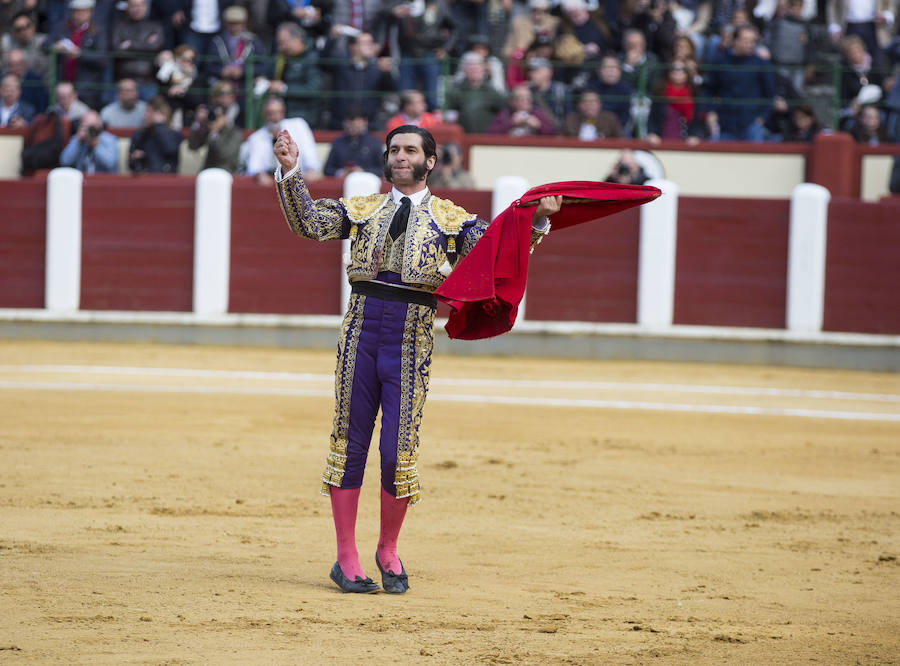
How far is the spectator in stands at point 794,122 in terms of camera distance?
1319 centimetres

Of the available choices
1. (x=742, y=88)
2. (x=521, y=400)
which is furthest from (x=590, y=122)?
(x=521, y=400)

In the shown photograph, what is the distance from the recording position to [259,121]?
13094 mm

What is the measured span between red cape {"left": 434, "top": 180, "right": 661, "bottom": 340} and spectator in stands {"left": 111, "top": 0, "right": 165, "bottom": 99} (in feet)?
30.4

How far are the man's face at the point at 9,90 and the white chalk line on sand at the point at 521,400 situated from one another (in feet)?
15.0

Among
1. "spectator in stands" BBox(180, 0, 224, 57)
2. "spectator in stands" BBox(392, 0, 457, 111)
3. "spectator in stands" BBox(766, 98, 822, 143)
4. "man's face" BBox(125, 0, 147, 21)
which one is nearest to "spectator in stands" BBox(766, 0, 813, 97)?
"spectator in stands" BBox(766, 98, 822, 143)

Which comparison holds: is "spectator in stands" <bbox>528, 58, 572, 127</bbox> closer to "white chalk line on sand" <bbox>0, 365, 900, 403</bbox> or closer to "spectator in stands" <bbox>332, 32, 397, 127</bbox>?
"spectator in stands" <bbox>332, 32, 397, 127</bbox>

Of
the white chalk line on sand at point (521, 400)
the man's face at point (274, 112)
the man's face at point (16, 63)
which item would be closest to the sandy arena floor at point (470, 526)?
the white chalk line on sand at point (521, 400)

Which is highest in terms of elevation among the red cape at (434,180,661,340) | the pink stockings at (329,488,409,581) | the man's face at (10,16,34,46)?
the man's face at (10,16,34,46)

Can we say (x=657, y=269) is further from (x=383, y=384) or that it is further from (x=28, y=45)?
(x=383, y=384)

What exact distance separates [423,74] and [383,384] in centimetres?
898

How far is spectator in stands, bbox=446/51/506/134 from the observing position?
13070 millimetres

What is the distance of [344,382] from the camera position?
451cm

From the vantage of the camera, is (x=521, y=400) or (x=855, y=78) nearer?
(x=521, y=400)

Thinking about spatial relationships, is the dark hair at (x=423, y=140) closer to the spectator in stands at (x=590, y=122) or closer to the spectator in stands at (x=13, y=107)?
the spectator in stands at (x=590, y=122)
